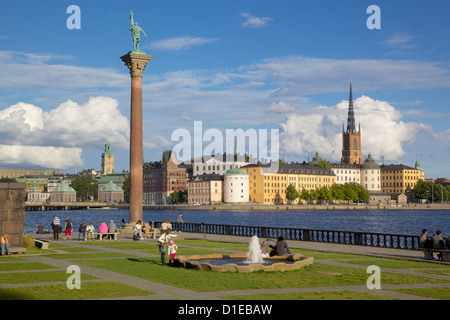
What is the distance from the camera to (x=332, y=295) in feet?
52.6

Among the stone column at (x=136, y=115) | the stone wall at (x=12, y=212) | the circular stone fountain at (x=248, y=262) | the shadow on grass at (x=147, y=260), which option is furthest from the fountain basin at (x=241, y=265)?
the stone column at (x=136, y=115)

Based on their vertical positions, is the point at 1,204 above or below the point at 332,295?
above

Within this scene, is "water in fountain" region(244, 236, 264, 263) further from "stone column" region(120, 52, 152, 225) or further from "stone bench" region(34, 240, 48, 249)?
"stone column" region(120, 52, 152, 225)

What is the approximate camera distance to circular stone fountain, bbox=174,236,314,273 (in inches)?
832

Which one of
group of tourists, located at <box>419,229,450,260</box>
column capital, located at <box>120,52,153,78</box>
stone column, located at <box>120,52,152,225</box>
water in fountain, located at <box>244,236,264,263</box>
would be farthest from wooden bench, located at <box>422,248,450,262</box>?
column capital, located at <box>120,52,153,78</box>

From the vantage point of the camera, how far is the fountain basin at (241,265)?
21094mm

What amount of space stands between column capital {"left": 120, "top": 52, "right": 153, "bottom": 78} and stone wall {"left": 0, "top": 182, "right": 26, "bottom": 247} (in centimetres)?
1797

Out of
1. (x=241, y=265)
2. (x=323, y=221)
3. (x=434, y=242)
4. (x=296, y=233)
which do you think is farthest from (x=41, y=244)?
(x=323, y=221)
